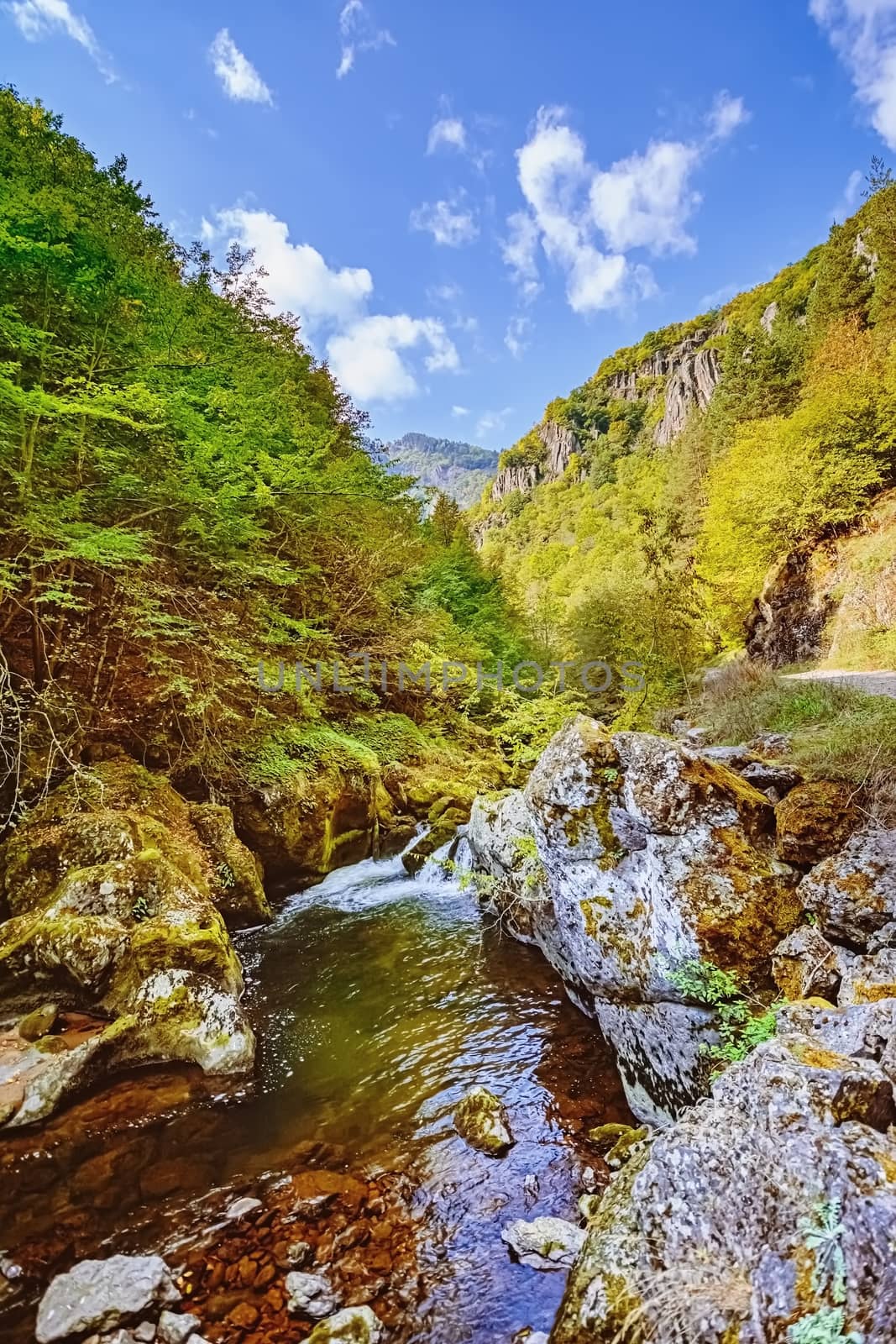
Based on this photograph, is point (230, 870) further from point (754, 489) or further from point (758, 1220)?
point (754, 489)

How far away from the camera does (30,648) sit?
8.08 m

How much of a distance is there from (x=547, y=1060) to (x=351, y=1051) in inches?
78.4

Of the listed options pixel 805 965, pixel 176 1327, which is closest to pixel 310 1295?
pixel 176 1327

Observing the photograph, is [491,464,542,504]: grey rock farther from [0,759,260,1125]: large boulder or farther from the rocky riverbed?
the rocky riverbed

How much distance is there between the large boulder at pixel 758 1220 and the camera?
1.83m

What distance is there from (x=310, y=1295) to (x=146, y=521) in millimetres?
9391

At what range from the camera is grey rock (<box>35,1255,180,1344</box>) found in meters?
3.09

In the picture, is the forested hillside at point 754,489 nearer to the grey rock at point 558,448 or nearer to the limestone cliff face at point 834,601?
the limestone cliff face at point 834,601

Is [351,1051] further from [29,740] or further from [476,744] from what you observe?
[476,744]

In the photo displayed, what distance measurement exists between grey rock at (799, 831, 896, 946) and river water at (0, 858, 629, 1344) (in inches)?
98.3

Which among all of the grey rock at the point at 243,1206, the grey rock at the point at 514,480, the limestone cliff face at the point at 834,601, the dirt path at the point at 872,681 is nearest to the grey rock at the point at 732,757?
the dirt path at the point at 872,681

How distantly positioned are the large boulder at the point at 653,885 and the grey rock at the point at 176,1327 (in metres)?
3.41

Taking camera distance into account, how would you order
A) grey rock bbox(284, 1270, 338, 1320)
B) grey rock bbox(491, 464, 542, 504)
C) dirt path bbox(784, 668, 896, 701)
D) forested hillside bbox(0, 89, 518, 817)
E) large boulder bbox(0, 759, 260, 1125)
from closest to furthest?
grey rock bbox(284, 1270, 338, 1320) → large boulder bbox(0, 759, 260, 1125) → forested hillside bbox(0, 89, 518, 817) → dirt path bbox(784, 668, 896, 701) → grey rock bbox(491, 464, 542, 504)

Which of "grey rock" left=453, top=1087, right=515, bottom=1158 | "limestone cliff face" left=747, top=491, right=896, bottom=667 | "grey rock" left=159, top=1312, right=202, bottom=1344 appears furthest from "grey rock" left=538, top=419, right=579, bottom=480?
"grey rock" left=159, top=1312, right=202, bottom=1344
